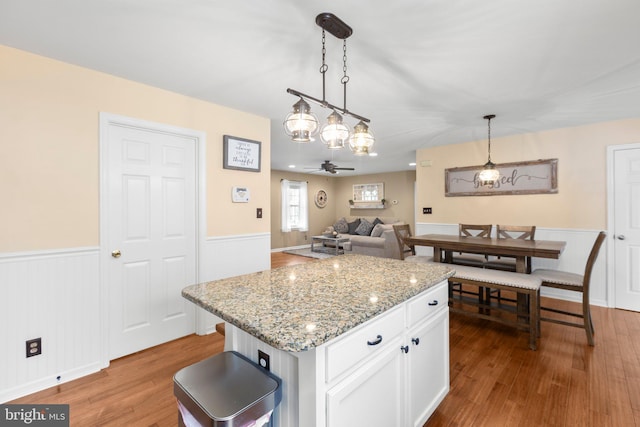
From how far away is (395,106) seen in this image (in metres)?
3.02

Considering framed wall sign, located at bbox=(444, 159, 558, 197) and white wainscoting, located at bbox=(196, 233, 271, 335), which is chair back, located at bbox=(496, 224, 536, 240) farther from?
white wainscoting, located at bbox=(196, 233, 271, 335)

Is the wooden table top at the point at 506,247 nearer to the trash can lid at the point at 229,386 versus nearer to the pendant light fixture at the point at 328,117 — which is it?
the pendant light fixture at the point at 328,117

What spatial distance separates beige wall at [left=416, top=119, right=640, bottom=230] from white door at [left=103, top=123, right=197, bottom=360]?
156 inches

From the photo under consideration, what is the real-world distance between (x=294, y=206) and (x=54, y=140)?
639 centimetres

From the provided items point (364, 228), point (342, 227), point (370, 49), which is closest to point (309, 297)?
point (370, 49)

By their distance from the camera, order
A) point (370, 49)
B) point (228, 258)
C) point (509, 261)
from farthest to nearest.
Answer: point (509, 261) < point (228, 258) < point (370, 49)

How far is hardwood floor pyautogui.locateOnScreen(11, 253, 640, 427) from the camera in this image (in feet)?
5.71

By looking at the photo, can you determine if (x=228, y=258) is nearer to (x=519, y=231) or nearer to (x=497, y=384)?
(x=497, y=384)

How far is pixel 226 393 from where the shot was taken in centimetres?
100

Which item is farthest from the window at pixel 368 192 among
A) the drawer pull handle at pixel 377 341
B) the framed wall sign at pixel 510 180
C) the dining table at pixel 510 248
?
the drawer pull handle at pixel 377 341

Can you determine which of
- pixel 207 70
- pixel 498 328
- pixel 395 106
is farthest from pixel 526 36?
pixel 498 328

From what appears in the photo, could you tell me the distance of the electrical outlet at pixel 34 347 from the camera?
1980 mm

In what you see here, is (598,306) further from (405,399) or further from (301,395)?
(301,395)

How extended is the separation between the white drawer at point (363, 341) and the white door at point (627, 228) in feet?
12.7
